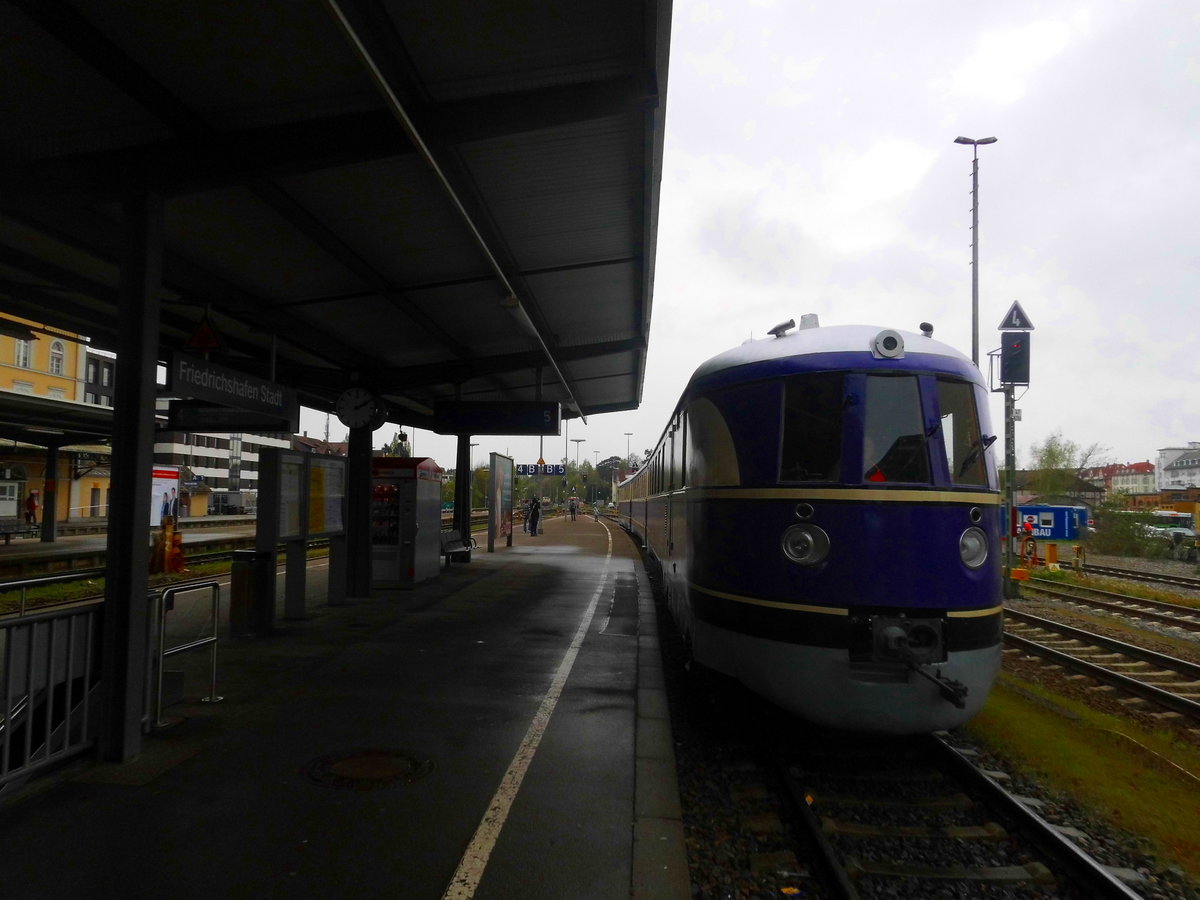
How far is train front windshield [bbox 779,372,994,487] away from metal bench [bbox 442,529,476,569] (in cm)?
1335

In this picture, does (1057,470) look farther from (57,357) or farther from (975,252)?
(57,357)

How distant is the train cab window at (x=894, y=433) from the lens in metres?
4.76

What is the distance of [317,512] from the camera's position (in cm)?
1062

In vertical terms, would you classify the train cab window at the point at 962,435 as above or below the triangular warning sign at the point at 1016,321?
below

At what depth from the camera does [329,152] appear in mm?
5418

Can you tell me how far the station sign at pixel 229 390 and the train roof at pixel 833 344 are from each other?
4.25 meters

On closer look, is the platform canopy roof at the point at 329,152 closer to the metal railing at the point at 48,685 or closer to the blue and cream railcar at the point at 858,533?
the metal railing at the point at 48,685

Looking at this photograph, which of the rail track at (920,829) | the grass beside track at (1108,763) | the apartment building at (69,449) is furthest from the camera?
the apartment building at (69,449)

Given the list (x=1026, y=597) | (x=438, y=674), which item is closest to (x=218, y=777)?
(x=438, y=674)

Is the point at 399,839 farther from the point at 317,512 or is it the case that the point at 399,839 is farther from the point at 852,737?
the point at 317,512

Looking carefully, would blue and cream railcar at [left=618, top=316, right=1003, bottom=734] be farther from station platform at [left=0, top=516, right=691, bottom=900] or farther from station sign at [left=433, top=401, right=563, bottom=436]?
station sign at [left=433, top=401, right=563, bottom=436]

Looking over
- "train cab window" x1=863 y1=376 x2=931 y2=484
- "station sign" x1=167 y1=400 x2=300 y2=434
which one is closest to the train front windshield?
"train cab window" x1=863 y1=376 x2=931 y2=484

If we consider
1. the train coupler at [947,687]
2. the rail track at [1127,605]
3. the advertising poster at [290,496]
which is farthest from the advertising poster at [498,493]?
the train coupler at [947,687]

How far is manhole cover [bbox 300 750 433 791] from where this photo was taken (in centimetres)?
463
